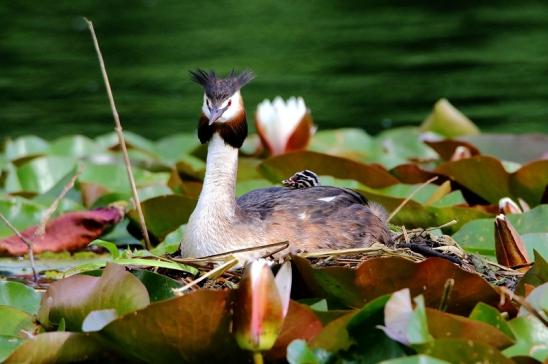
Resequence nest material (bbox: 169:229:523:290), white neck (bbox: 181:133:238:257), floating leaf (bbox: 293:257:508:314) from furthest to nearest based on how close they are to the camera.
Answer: white neck (bbox: 181:133:238:257) → nest material (bbox: 169:229:523:290) → floating leaf (bbox: 293:257:508:314)

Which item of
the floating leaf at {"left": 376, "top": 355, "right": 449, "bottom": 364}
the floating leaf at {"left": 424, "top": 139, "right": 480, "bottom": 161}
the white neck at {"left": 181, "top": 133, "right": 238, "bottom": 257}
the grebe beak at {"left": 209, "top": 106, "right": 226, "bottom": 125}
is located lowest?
the floating leaf at {"left": 424, "top": 139, "right": 480, "bottom": 161}

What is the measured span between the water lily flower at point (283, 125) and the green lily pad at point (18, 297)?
3332 mm

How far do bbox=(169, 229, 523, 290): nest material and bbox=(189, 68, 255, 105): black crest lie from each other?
2.15 ft

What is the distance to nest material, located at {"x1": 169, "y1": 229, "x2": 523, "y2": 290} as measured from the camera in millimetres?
3969

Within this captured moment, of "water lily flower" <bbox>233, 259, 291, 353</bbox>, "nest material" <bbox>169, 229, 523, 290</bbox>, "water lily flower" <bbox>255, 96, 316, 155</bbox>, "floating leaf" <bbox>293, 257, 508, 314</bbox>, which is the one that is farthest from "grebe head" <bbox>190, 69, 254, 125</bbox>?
"water lily flower" <bbox>255, 96, 316, 155</bbox>

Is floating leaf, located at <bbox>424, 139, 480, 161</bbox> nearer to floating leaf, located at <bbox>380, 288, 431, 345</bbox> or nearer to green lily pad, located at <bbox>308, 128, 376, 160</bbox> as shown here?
green lily pad, located at <bbox>308, 128, 376, 160</bbox>

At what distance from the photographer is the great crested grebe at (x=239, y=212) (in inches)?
169

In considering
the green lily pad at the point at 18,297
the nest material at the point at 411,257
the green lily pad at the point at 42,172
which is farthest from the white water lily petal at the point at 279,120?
the green lily pad at the point at 18,297

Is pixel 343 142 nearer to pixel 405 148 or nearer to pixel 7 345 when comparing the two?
pixel 405 148

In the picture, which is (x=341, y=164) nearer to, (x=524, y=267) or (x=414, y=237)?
(x=414, y=237)

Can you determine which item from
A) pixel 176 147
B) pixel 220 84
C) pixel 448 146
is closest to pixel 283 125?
pixel 176 147

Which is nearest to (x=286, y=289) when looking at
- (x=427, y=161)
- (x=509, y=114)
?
(x=427, y=161)

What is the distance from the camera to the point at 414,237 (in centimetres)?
468

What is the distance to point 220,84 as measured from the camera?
4.44 m
